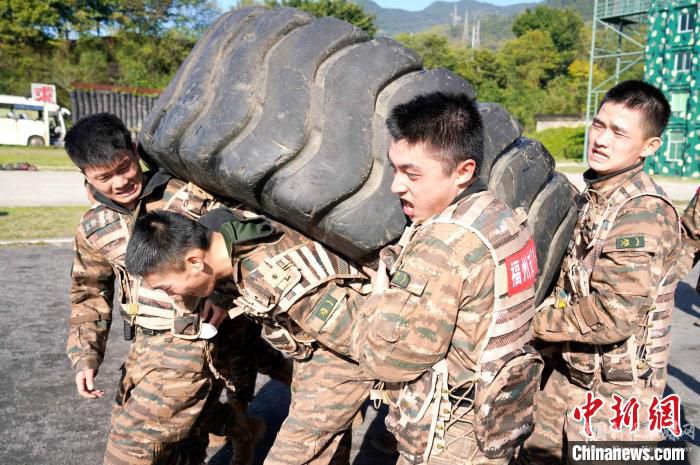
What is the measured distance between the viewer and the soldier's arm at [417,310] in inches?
67.1

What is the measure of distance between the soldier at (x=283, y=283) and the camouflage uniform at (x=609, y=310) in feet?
2.50

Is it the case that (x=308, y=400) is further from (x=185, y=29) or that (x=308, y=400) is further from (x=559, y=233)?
(x=185, y=29)

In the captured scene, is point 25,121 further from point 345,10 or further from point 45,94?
point 345,10

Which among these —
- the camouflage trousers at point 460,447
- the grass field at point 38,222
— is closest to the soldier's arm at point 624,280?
the camouflage trousers at point 460,447

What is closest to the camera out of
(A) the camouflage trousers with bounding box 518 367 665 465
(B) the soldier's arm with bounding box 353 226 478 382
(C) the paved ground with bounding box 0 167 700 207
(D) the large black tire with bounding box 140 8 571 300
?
(B) the soldier's arm with bounding box 353 226 478 382

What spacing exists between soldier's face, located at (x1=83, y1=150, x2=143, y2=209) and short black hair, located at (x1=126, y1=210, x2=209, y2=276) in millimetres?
594

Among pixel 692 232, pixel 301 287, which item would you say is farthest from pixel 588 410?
pixel 692 232

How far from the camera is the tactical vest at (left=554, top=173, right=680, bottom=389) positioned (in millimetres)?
2389

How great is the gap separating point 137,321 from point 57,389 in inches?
69.2

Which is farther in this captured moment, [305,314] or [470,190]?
[305,314]

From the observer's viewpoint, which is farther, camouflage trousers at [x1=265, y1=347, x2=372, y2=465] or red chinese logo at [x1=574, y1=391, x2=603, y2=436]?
red chinese logo at [x1=574, y1=391, x2=603, y2=436]

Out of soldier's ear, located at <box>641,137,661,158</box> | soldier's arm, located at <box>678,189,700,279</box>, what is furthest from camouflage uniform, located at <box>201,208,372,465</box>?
soldier's arm, located at <box>678,189,700,279</box>

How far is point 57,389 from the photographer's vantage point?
13.4ft

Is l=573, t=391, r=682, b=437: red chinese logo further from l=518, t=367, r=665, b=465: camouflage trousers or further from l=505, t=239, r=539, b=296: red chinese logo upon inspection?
l=505, t=239, r=539, b=296: red chinese logo
